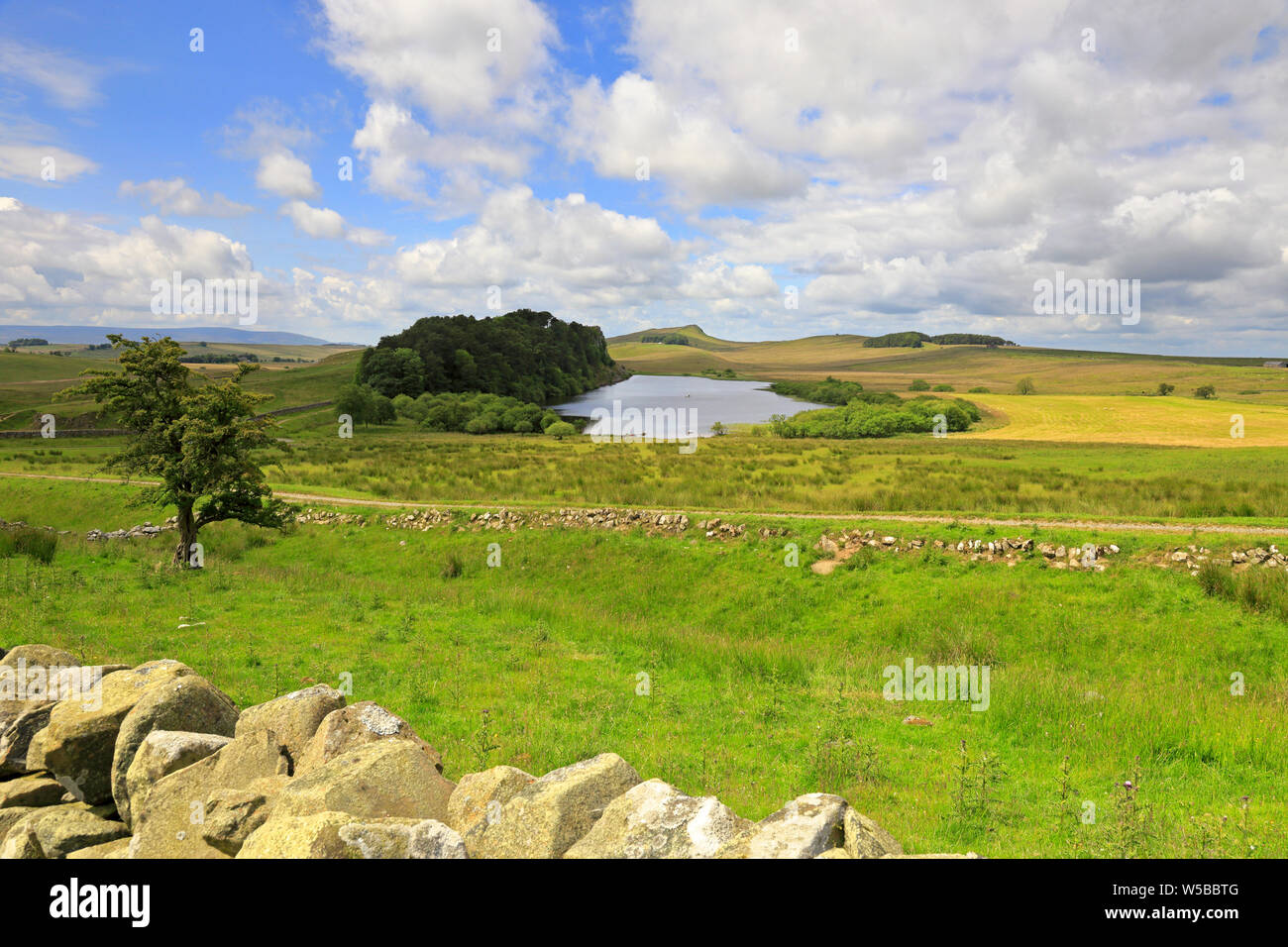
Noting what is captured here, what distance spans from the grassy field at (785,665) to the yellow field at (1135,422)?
55.2m

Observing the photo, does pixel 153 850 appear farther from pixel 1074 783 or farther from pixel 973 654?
pixel 973 654

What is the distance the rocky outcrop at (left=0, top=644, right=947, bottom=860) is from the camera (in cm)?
430

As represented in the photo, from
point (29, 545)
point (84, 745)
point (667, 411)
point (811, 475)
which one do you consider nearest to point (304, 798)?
point (84, 745)

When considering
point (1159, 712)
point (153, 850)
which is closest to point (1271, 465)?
point (1159, 712)

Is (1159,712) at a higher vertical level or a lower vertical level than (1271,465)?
lower

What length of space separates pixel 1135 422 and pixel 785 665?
284ft

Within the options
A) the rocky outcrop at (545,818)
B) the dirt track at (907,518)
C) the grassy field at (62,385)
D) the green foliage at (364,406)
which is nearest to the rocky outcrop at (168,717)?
the rocky outcrop at (545,818)

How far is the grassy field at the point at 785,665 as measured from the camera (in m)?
7.27

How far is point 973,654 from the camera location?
14938mm

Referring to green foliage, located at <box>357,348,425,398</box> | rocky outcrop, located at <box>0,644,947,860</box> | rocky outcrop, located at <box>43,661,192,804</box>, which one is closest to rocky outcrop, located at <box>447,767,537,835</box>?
rocky outcrop, located at <box>0,644,947,860</box>

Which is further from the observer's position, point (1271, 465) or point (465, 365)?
point (465, 365)

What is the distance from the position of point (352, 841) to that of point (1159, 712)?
10.9 metres

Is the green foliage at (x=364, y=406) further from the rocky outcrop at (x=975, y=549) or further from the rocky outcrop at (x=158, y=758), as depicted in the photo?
the rocky outcrop at (x=158, y=758)

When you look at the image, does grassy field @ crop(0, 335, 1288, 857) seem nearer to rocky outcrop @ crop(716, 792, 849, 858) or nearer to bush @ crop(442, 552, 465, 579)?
bush @ crop(442, 552, 465, 579)
